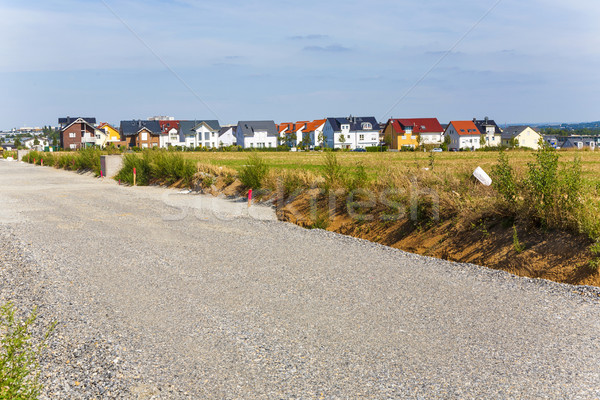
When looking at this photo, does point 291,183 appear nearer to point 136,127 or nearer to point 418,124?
point 418,124

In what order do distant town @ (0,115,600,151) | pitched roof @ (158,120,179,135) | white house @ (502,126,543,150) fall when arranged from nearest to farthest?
distant town @ (0,115,600,151), pitched roof @ (158,120,179,135), white house @ (502,126,543,150)

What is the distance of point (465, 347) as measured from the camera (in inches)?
255

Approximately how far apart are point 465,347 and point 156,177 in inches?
993

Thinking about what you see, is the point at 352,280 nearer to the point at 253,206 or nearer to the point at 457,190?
the point at 457,190

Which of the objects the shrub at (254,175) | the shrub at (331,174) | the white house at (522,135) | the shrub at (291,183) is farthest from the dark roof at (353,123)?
the shrub at (331,174)

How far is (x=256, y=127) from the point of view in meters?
131

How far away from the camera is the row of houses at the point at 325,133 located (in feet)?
389

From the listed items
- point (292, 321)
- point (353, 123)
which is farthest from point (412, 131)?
point (292, 321)

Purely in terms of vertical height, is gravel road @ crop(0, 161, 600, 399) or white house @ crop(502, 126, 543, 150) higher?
white house @ crop(502, 126, 543, 150)

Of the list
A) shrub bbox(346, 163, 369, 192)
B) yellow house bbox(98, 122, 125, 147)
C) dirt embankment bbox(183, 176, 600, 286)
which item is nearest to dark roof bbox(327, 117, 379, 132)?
yellow house bbox(98, 122, 125, 147)

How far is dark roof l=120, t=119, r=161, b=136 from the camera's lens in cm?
12071

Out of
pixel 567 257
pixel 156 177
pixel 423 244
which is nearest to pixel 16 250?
pixel 423 244

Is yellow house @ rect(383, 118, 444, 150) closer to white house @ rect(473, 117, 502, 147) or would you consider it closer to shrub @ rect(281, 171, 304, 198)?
white house @ rect(473, 117, 502, 147)

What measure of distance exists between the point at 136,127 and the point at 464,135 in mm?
73483
